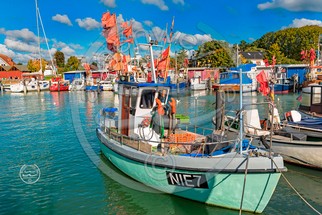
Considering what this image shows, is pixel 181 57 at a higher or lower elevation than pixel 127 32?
higher

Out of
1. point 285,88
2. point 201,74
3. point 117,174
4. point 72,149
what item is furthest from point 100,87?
point 117,174

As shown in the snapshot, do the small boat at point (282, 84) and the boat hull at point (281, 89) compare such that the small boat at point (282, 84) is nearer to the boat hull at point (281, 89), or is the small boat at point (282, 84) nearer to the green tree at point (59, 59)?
the boat hull at point (281, 89)

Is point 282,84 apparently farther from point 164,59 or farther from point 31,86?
point 31,86

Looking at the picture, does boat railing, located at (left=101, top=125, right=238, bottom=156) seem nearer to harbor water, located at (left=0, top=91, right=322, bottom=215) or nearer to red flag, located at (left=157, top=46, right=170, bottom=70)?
harbor water, located at (left=0, top=91, right=322, bottom=215)

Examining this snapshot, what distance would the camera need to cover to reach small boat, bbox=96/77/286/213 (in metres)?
9.34

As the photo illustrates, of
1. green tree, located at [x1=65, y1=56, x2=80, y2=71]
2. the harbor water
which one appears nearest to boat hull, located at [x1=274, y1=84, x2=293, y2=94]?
the harbor water

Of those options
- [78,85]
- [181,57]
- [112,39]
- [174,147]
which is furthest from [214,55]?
[174,147]

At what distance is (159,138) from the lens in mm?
13000

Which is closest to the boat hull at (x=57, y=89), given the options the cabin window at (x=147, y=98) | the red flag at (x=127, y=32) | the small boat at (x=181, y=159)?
the red flag at (x=127, y=32)

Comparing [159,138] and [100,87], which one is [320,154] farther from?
[100,87]

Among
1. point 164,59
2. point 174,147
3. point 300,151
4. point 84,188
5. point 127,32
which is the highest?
point 127,32

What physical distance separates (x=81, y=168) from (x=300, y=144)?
37.5 ft

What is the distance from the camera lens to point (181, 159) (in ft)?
33.5

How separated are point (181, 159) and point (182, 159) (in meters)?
0.04
